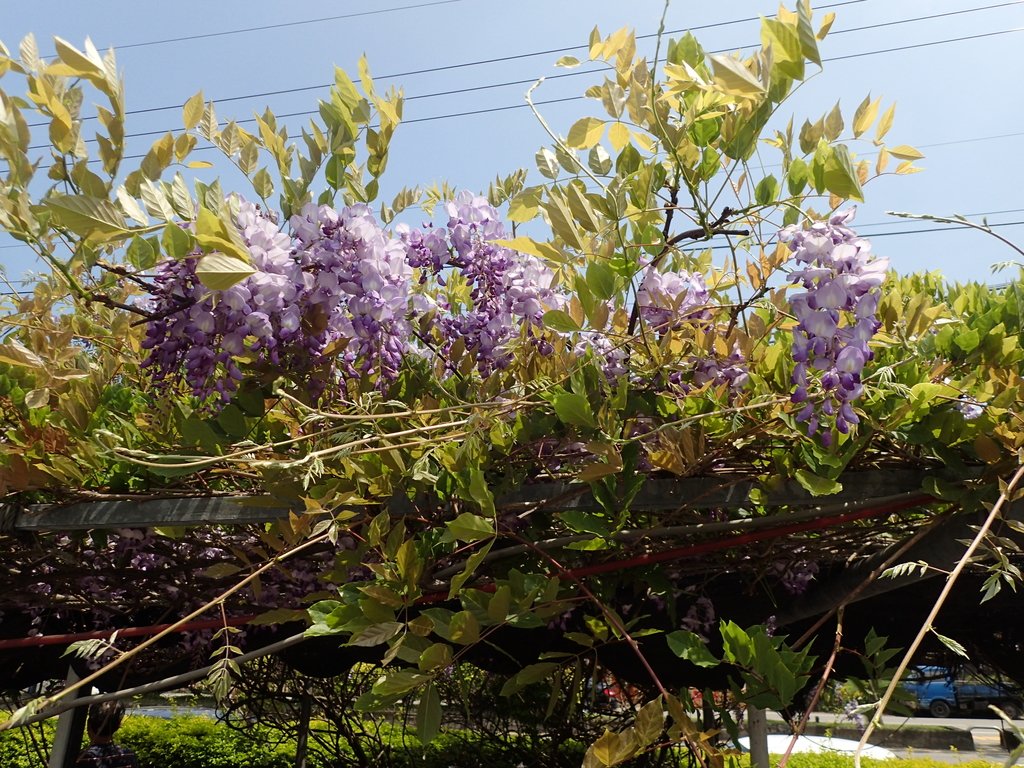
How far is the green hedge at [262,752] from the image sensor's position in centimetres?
586

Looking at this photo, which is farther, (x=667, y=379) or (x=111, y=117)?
(x=667, y=379)

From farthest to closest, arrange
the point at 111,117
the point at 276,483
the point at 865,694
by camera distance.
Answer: the point at 865,694
the point at 276,483
the point at 111,117

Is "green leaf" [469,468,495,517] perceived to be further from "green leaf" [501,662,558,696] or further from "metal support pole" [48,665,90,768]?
"metal support pole" [48,665,90,768]

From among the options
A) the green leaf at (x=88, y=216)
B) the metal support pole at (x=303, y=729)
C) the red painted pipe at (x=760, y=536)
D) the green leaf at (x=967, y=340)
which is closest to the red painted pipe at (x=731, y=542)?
the red painted pipe at (x=760, y=536)

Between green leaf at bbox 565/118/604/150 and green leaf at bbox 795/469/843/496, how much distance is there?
60cm

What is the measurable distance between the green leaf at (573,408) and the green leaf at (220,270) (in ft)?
1.55

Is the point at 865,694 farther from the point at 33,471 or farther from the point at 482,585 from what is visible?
the point at 33,471

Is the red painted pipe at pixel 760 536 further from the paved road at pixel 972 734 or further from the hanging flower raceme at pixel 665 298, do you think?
the paved road at pixel 972 734

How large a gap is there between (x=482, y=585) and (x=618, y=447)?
17.8 inches

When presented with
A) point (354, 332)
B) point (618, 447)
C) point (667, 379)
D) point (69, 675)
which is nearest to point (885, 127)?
point (667, 379)

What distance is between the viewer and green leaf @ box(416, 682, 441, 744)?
49.1 inches

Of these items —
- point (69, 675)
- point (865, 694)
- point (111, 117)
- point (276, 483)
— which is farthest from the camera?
point (69, 675)

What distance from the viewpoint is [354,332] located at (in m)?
1.36

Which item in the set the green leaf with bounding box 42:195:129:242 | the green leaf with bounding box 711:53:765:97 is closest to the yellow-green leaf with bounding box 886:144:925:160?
the green leaf with bounding box 711:53:765:97
